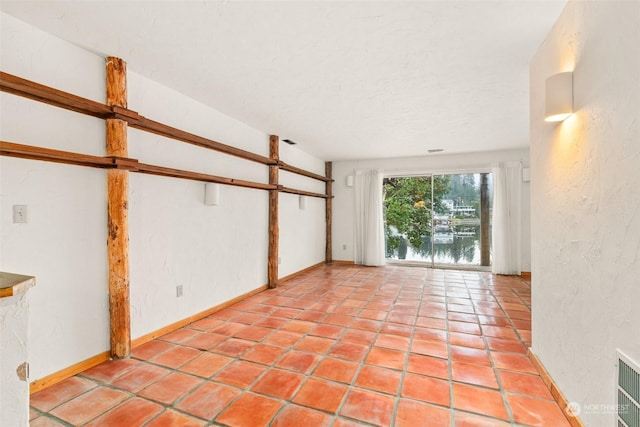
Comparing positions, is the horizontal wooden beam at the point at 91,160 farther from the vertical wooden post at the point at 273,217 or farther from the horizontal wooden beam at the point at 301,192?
the horizontal wooden beam at the point at 301,192

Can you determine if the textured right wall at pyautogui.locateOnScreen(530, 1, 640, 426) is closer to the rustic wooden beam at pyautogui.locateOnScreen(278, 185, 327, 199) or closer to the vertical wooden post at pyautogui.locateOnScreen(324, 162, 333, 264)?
the rustic wooden beam at pyautogui.locateOnScreen(278, 185, 327, 199)

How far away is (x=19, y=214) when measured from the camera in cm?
186

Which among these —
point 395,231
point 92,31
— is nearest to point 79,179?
point 92,31

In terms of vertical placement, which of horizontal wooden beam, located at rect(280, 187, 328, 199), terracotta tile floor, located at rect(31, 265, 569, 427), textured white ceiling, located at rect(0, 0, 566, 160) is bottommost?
terracotta tile floor, located at rect(31, 265, 569, 427)

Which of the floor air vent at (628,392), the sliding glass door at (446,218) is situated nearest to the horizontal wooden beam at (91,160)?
the floor air vent at (628,392)

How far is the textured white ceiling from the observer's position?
177 centimetres

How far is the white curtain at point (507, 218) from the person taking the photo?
17.9 ft

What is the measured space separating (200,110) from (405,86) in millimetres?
2225

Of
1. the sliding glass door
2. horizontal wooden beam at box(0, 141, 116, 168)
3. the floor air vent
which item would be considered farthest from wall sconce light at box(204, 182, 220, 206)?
the sliding glass door

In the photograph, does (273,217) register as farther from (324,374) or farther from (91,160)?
(324,374)

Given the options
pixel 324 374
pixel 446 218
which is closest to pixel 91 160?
pixel 324 374

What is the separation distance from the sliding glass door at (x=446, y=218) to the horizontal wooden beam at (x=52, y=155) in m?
5.68

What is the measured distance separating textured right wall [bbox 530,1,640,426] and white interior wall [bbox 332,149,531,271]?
13.3 feet

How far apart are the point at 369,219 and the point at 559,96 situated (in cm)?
489
